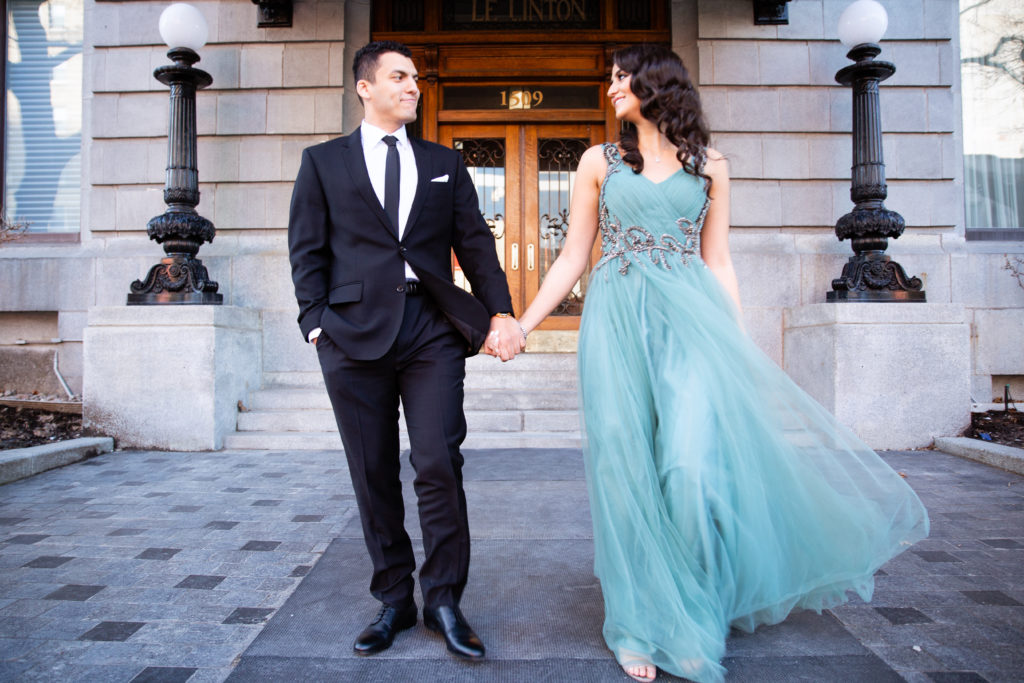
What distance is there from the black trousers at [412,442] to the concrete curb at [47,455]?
4.13 m

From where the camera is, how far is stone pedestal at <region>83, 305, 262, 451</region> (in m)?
6.19

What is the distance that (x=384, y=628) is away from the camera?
7.75 ft

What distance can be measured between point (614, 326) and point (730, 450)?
2.03 feet

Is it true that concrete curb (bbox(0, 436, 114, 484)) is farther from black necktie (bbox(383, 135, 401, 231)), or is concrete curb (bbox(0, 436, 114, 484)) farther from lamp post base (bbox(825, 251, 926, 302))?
lamp post base (bbox(825, 251, 926, 302))

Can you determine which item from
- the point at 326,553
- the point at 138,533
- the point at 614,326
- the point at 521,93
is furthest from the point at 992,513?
the point at 521,93

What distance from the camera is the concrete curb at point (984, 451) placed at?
16.7 feet

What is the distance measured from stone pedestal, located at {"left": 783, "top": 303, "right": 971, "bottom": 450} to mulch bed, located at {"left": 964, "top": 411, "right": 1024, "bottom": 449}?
24cm

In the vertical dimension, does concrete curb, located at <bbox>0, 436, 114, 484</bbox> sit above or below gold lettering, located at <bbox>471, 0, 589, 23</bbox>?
below

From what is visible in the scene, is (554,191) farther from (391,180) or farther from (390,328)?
(390,328)

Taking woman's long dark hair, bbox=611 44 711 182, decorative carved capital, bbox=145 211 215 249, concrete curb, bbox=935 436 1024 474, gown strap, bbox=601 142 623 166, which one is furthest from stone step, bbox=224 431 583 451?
woman's long dark hair, bbox=611 44 711 182

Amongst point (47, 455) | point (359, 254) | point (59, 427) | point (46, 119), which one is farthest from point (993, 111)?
point (46, 119)

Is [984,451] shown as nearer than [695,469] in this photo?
No

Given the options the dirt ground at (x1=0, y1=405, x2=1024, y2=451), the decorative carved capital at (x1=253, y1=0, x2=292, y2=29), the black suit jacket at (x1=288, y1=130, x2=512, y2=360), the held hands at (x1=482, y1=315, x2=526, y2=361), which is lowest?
the dirt ground at (x1=0, y1=405, x2=1024, y2=451)

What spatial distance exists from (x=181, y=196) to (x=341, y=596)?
207 inches
